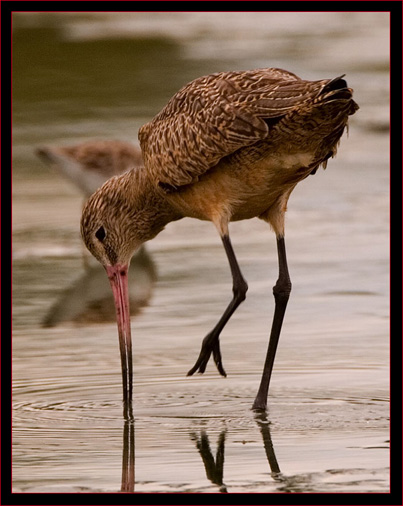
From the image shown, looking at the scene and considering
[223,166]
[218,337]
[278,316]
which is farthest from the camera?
[278,316]

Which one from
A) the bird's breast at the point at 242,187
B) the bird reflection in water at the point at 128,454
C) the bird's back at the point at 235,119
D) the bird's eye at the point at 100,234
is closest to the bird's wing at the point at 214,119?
the bird's back at the point at 235,119

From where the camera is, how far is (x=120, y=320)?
358 inches

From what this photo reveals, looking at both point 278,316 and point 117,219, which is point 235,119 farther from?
point 117,219

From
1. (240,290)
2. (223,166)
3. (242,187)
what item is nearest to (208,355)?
(240,290)

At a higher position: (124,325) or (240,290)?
(240,290)

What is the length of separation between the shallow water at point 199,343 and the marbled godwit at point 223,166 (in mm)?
271

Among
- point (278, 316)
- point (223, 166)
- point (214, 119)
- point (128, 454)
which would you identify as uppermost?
point (214, 119)

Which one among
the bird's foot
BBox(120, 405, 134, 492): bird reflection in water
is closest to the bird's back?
the bird's foot

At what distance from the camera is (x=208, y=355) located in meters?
8.41

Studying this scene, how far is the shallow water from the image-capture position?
6855 millimetres

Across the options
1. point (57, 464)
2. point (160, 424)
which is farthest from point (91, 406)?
point (57, 464)

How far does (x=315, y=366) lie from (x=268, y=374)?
591 mm

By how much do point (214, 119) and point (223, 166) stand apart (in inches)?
13.4

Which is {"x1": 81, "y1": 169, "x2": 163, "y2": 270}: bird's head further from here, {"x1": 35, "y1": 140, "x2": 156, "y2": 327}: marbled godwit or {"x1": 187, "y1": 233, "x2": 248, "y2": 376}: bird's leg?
{"x1": 35, "y1": 140, "x2": 156, "y2": 327}: marbled godwit
